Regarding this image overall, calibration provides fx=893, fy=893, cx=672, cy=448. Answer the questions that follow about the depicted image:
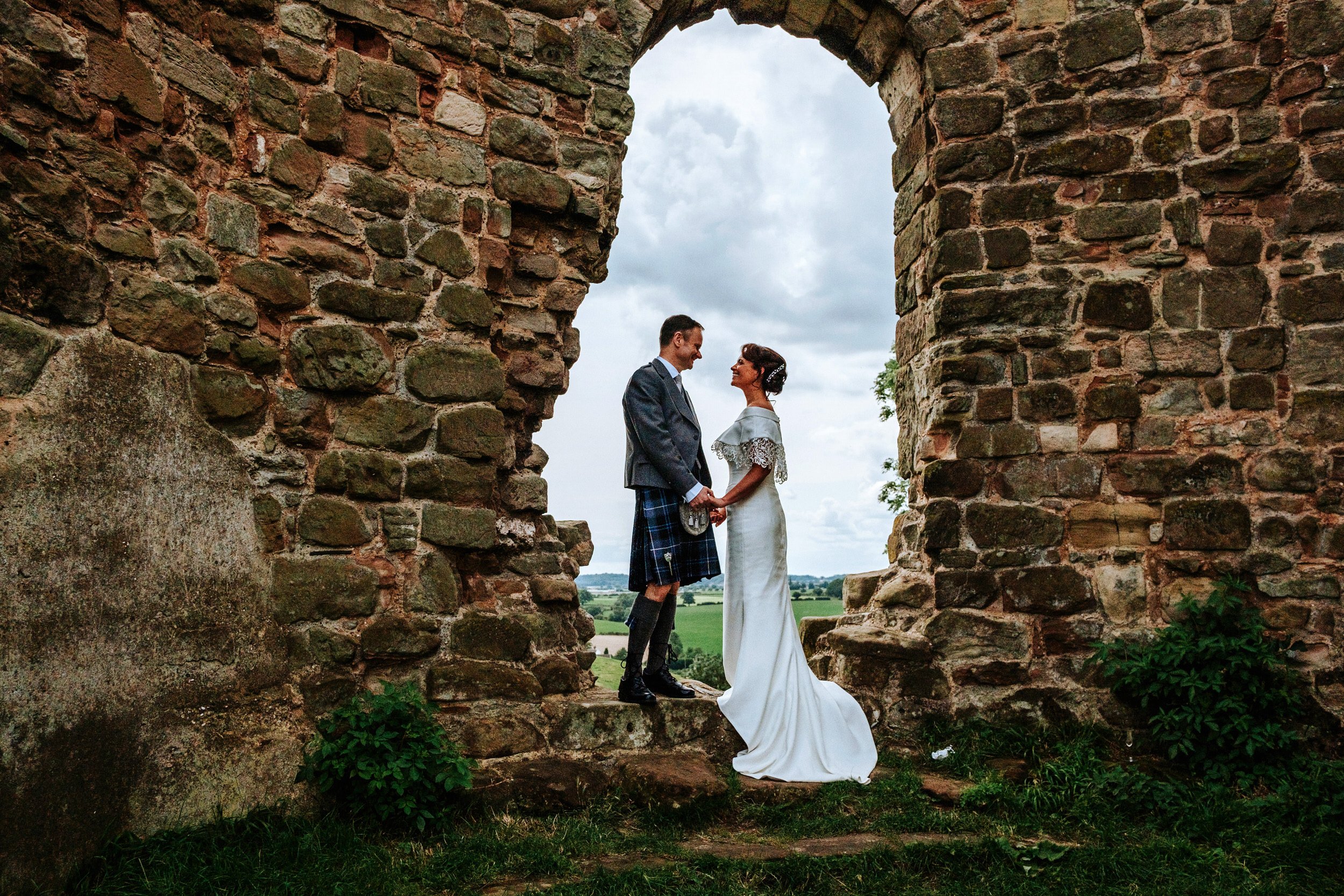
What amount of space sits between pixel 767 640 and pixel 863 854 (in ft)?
4.34

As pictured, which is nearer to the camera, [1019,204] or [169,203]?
[169,203]

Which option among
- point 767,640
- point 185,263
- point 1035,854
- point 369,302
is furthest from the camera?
point 767,640

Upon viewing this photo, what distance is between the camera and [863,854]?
3576 mm

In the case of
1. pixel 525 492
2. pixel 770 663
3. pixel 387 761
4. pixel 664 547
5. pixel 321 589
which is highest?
pixel 525 492

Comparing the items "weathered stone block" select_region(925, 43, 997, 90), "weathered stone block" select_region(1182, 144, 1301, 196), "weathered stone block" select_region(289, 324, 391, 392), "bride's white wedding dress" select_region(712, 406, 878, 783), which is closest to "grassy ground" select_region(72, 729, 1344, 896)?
"bride's white wedding dress" select_region(712, 406, 878, 783)

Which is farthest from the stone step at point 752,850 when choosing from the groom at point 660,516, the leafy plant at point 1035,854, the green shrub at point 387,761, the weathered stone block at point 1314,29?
the weathered stone block at point 1314,29

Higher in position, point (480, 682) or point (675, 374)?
point (675, 374)

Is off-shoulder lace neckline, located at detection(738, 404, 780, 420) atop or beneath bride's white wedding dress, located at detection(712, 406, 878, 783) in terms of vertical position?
atop

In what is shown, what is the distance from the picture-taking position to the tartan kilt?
4.46m

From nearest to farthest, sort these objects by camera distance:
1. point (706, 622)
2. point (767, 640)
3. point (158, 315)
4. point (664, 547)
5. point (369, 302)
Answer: point (158, 315), point (369, 302), point (664, 547), point (767, 640), point (706, 622)

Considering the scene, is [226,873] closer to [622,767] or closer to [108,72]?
[622,767]

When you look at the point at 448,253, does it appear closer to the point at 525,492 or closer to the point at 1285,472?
the point at 525,492

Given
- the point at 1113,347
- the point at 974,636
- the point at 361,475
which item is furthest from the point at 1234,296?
the point at 361,475

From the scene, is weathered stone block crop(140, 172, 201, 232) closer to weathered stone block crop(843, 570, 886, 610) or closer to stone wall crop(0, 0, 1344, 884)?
stone wall crop(0, 0, 1344, 884)
